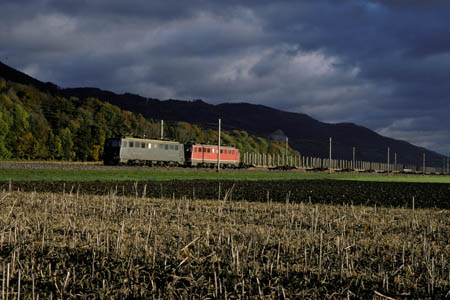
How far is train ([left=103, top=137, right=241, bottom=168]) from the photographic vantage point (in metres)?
56.8

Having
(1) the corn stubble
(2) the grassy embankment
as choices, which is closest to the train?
(2) the grassy embankment

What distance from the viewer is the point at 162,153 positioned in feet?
205

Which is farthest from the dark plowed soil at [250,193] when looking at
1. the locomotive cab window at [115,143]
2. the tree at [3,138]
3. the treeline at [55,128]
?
the tree at [3,138]

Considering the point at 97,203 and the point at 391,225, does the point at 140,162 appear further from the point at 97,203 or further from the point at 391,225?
the point at 391,225

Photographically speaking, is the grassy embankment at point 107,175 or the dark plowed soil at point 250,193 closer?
the dark plowed soil at point 250,193

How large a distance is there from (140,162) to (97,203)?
147ft

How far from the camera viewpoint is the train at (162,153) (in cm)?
5675

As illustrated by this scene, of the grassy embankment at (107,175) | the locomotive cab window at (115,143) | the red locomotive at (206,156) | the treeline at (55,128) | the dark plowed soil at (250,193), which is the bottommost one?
the dark plowed soil at (250,193)

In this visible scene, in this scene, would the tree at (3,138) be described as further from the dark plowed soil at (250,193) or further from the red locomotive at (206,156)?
the dark plowed soil at (250,193)

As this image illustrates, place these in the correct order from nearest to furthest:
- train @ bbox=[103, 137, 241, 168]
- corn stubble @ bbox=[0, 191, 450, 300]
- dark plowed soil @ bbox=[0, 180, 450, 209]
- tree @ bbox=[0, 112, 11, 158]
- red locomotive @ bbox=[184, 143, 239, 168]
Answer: corn stubble @ bbox=[0, 191, 450, 300], dark plowed soil @ bbox=[0, 180, 450, 209], train @ bbox=[103, 137, 241, 168], red locomotive @ bbox=[184, 143, 239, 168], tree @ bbox=[0, 112, 11, 158]

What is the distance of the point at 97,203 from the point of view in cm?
1508

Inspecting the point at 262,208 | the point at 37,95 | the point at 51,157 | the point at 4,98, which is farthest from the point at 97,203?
the point at 37,95

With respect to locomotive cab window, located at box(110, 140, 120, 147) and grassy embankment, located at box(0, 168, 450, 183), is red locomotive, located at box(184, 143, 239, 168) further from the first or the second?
grassy embankment, located at box(0, 168, 450, 183)

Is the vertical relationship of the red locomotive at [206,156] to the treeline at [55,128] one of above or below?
below
